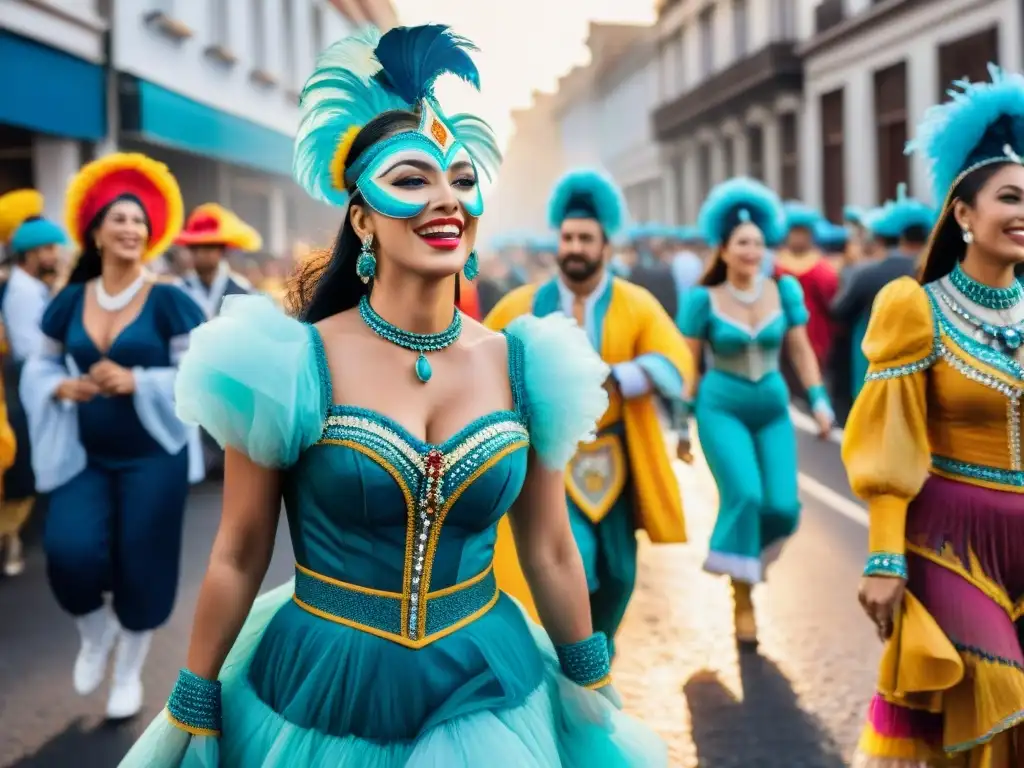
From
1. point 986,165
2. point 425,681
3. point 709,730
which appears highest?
point 986,165

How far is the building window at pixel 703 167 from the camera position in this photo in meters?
43.1

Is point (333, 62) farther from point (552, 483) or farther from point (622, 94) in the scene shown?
point (622, 94)

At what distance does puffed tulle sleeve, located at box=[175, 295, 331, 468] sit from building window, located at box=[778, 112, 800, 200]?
99.8 ft

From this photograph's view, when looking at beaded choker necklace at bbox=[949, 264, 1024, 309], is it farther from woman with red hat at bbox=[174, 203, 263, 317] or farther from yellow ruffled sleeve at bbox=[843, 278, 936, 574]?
woman with red hat at bbox=[174, 203, 263, 317]

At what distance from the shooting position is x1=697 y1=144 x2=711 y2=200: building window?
43.1 meters

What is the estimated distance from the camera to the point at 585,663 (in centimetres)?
278

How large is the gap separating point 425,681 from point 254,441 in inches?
21.9

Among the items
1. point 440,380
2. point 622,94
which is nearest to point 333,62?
point 440,380

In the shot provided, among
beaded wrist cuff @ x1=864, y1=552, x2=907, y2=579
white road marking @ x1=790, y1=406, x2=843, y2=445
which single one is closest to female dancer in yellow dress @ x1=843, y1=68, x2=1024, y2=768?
beaded wrist cuff @ x1=864, y1=552, x2=907, y2=579

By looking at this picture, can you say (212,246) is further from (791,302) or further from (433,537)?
(433,537)

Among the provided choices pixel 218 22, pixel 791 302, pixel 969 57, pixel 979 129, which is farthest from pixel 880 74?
pixel 979 129

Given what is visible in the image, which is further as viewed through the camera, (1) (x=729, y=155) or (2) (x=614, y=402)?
(1) (x=729, y=155)

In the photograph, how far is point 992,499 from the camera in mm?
3643

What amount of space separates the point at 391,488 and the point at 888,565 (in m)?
1.68
